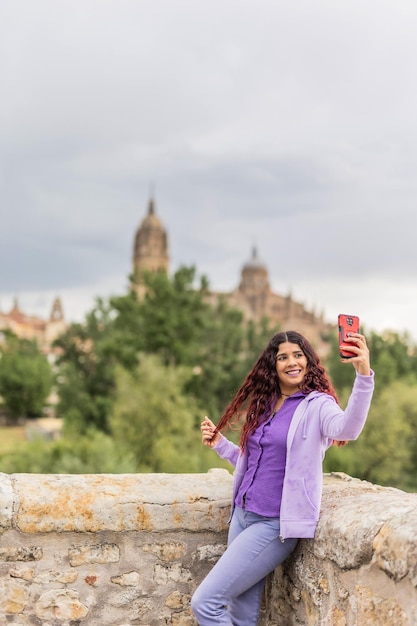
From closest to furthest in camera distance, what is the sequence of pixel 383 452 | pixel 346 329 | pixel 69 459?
pixel 346 329 < pixel 69 459 < pixel 383 452

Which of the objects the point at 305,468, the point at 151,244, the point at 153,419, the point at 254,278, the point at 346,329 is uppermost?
the point at 151,244

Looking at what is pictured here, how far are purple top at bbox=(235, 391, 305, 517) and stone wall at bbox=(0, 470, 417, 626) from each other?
0.90 feet

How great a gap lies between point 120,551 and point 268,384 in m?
1.14

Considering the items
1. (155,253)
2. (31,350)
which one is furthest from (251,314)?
(31,350)

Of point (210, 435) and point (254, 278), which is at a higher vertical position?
point (254, 278)

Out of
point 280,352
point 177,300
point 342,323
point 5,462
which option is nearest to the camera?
point 342,323

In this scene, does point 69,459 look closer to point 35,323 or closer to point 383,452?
point 383,452

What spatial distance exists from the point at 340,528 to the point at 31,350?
6636cm

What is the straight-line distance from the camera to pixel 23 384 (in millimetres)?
54312

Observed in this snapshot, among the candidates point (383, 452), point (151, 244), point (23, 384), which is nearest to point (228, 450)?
point (383, 452)

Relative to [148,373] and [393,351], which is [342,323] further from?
[393,351]

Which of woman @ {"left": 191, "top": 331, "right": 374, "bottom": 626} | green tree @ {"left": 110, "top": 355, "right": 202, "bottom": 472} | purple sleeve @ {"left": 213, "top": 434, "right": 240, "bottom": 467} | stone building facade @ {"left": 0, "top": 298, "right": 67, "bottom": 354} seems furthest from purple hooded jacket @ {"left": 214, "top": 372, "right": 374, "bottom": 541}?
stone building facade @ {"left": 0, "top": 298, "right": 67, "bottom": 354}

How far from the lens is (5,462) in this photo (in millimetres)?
23984

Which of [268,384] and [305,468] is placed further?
[268,384]
